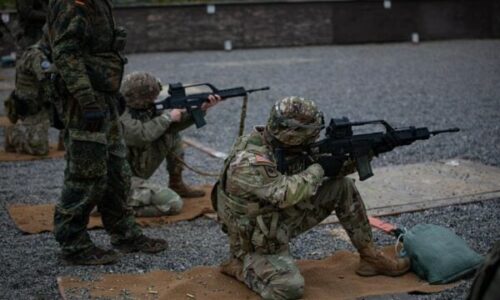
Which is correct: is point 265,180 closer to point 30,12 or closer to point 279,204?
point 279,204

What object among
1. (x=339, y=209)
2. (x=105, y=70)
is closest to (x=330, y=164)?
(x=339, y=209)

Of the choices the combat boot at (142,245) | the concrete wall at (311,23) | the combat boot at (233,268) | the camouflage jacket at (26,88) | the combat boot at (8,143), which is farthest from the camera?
the concrete wall at (311,23)

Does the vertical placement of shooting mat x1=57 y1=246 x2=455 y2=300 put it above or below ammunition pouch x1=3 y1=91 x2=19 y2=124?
below

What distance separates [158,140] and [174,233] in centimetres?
84

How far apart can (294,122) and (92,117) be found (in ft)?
4.15

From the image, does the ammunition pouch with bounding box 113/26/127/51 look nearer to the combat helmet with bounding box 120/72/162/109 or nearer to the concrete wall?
the combat helmet with bounding box 120/72/162/109

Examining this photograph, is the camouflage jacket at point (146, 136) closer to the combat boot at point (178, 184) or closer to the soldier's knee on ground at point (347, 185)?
the combat boot at point (178, 184)

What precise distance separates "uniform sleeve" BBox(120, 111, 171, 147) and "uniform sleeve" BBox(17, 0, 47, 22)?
469 centimetres

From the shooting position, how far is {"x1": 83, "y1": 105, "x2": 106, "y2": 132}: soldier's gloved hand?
5.43 meters

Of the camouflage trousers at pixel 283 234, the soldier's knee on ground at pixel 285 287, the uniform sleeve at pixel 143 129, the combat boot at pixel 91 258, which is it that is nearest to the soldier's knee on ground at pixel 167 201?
the uniform sleeve at pixel 143 129

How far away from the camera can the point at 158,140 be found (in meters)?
7.11

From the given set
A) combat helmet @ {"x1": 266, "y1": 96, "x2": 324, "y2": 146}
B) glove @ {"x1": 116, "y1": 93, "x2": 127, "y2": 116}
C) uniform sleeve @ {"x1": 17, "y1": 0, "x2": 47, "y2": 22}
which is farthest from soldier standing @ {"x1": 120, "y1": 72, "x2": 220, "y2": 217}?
uniform sleeve @ {"x1": 17, "y1": 0, "x2": 47, "y2": 22}

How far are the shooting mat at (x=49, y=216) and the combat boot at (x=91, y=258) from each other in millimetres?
897

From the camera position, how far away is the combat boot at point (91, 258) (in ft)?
19.0
